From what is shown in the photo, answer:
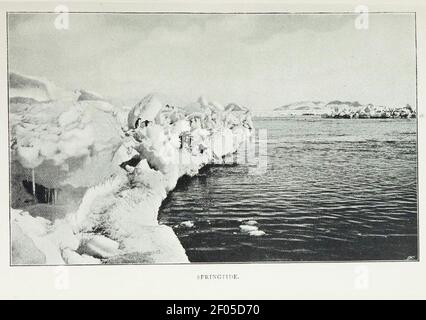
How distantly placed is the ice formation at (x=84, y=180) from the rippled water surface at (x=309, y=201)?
0.30 feet

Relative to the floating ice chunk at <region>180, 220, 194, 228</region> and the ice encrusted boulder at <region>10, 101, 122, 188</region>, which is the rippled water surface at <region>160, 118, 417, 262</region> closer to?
the floating ice chunk at <region>180, 220, 194, 228</region>

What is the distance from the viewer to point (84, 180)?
5.51ft

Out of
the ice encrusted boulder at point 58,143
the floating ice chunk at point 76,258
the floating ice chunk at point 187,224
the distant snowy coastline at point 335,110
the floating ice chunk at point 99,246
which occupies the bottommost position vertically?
the floating ice chunk at point 76,258

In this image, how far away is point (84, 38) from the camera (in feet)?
5.49

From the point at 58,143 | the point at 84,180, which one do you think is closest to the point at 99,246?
the point at 84,180

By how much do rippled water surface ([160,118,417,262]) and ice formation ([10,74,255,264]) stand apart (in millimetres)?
90

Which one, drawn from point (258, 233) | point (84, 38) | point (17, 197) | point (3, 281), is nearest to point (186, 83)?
point (84, 38)

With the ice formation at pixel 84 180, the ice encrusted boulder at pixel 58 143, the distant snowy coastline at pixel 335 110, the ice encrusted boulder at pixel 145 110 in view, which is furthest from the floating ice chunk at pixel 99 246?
the distant snowy coastline at pixel 335 110

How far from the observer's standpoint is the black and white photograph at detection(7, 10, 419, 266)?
168cm

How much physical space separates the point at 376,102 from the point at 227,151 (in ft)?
1.61

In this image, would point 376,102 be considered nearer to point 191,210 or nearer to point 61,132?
point 191,210

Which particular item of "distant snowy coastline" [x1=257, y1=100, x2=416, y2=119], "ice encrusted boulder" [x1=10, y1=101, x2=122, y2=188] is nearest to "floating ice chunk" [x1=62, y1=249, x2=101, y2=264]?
"ice encrusted boulder" [x1=10, y1=101, x2=122, y2=188]

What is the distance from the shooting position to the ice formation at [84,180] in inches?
65.9

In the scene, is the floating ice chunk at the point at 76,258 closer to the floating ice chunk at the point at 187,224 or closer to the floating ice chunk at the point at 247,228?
the floating ice chunk at the point at 187,224
